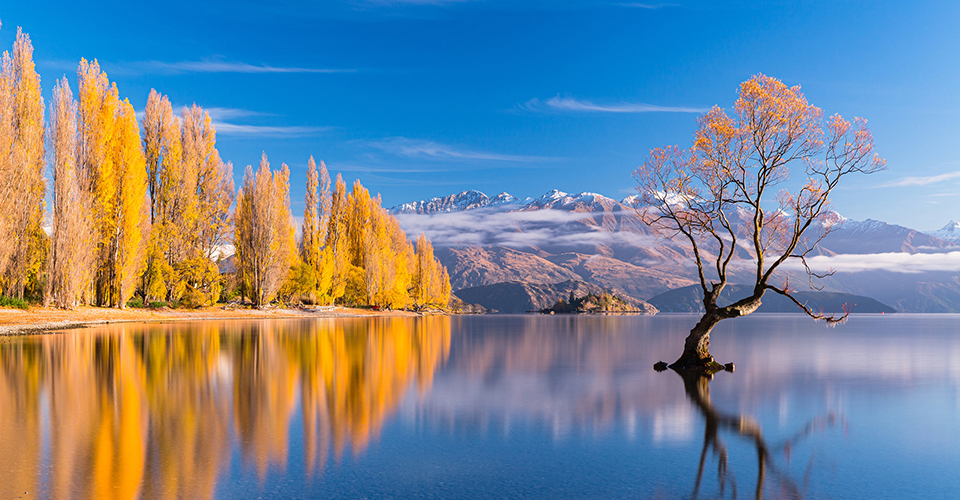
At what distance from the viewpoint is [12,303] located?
28516 mm

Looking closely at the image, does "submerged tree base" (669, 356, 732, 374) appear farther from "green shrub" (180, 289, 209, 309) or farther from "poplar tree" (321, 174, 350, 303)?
"poplar tree" (321, 174, 350, 303)

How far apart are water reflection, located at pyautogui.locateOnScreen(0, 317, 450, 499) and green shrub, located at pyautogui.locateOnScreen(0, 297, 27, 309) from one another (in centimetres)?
1509

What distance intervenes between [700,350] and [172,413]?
1273 cm

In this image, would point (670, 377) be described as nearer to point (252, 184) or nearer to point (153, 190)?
point (153, 190)

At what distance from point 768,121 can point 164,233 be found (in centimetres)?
4125

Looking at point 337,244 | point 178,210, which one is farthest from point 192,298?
point 337,244

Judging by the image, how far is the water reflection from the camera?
5.31m

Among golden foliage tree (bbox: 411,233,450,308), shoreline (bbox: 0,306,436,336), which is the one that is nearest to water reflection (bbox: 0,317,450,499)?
shoreline (bbox: 0,306,436,336)

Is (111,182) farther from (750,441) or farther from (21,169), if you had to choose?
(750,441)

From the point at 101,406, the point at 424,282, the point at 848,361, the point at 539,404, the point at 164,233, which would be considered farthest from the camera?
the point at 424,282

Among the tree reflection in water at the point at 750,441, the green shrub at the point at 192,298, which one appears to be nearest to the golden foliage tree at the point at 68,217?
the green shrub at the point at 192,298

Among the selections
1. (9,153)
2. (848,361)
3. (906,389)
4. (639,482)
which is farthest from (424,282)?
(639,482)

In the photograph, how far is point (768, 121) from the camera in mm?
15141

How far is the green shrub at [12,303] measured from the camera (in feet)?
92.2
